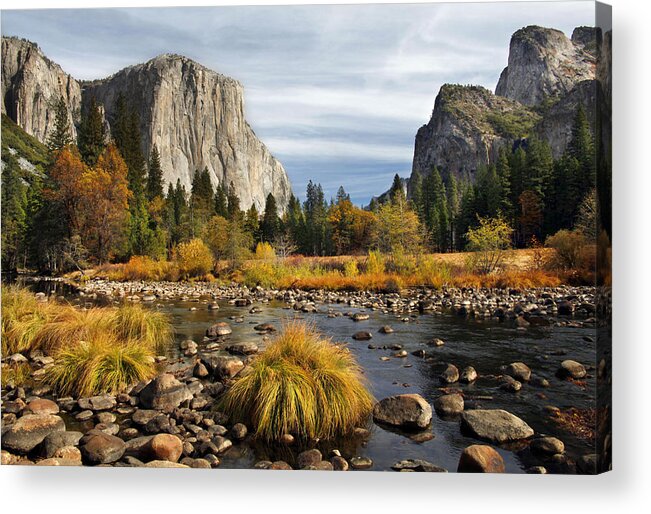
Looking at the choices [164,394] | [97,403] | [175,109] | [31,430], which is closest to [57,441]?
[31,430]

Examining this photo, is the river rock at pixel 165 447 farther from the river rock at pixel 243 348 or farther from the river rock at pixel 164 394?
the river rock at pixel 243 348

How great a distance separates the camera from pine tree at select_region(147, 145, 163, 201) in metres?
5.31

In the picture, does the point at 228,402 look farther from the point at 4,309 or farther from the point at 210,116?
the point at 210,116

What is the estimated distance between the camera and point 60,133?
5.22 metres

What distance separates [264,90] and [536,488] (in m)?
4.23

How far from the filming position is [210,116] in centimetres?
568

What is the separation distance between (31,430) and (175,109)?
3.84 metres

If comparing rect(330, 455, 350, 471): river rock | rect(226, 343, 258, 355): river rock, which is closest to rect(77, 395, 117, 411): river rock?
rect(226, 343, 258, 355): river rock

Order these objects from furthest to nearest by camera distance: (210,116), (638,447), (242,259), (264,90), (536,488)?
(242,259) → (210,116) → (264,90) → (638,447) → (536,488)

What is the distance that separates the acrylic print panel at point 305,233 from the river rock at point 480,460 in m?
0.02

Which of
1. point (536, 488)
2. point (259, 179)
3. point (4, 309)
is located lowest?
point (536, 488)

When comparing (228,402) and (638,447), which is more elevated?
(228,402)

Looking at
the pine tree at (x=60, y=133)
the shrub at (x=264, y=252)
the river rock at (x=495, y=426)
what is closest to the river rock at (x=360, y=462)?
the river rock at (x=495, y=426)

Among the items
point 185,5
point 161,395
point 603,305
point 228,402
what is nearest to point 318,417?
point 228,402
